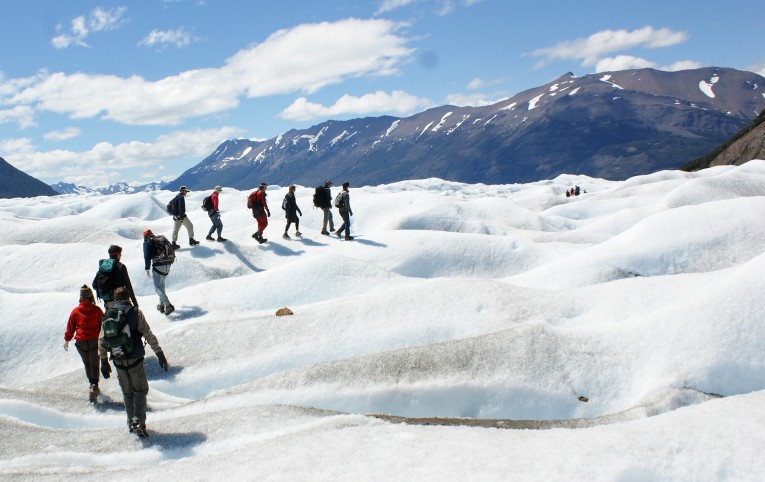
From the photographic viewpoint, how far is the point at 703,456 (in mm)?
6590

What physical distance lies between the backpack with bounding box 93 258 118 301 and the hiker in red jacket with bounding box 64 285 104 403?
4.53ft

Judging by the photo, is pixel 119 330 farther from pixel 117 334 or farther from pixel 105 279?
pixel 105 279

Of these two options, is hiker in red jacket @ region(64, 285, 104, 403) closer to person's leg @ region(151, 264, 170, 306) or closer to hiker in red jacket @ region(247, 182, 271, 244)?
person's leg @ region(151, 264, 170, 306)

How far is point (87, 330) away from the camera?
11.6 m

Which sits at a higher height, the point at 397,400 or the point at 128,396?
the point at 128,396

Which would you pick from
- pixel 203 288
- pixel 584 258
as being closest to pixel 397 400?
pixel 203 288

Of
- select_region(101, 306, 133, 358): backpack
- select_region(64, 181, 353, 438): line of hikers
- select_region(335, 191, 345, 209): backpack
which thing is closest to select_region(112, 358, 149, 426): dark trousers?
select_region(64, 181, 353, 438): line of hikers

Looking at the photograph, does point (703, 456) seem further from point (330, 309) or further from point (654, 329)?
point (330, 309)

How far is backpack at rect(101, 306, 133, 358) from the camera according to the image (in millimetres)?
9164

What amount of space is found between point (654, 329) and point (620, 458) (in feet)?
21.4

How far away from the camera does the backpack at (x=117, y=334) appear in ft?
30.1

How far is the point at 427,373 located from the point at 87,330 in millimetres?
7758

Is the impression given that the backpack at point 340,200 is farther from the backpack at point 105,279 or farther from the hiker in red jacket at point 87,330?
the hiker in red jacket at point 87,330

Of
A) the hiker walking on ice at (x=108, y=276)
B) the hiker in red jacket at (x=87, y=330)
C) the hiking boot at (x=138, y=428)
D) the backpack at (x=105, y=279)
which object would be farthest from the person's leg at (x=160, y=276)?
the hiking boot at (x=138, y=428)
